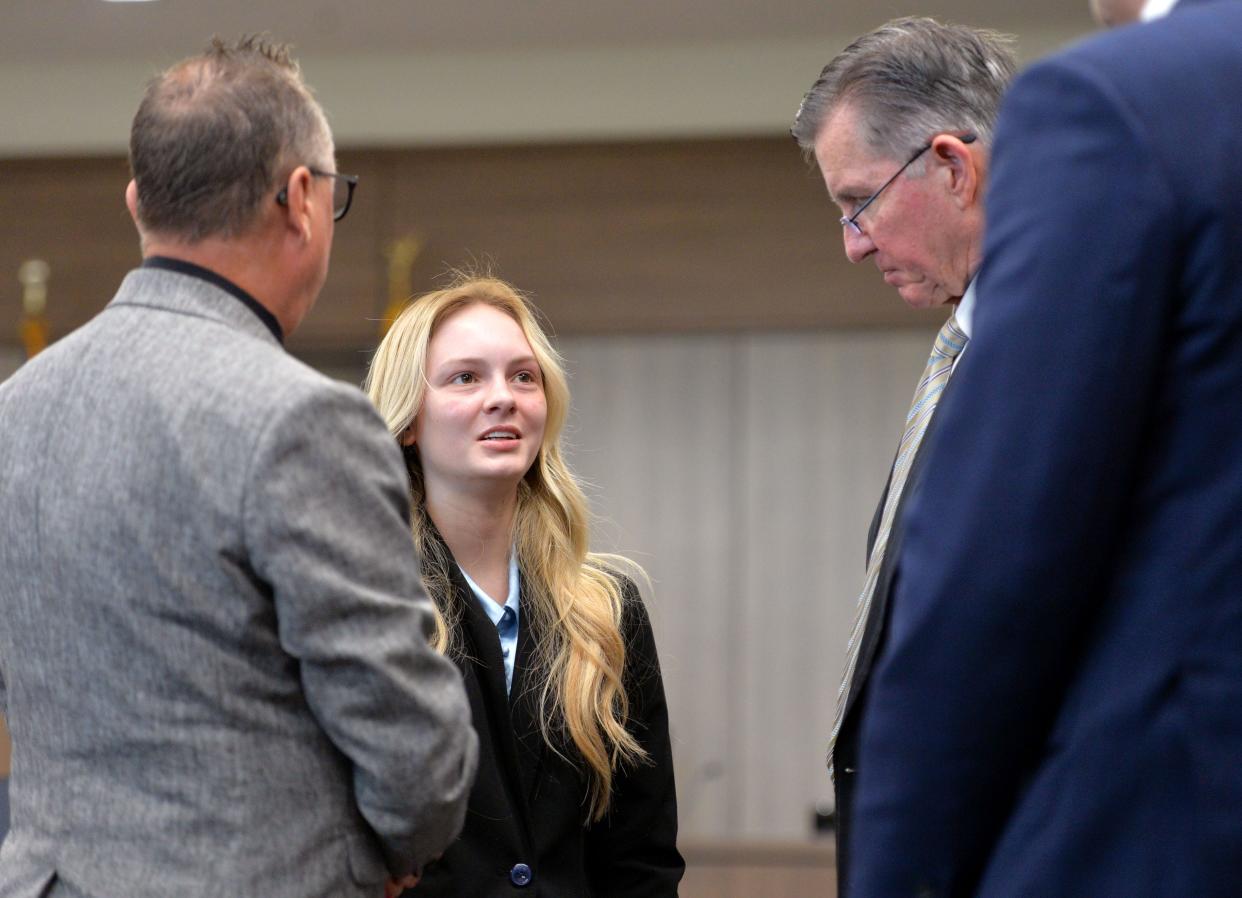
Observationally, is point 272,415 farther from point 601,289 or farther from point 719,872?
point 601,289

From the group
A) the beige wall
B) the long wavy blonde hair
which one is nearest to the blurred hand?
the long wavy blonde hair

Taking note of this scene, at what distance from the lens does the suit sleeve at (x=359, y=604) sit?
117 centimetres

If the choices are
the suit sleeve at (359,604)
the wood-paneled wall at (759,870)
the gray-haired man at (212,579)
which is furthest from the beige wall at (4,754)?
the wood-paneled wall at (759,870)

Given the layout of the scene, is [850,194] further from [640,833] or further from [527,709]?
[640,833]

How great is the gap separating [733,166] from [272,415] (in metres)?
4.21

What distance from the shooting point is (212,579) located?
1186 millimetres

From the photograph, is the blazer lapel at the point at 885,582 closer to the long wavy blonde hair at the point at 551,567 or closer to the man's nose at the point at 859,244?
the man's nose at the point at 859,244

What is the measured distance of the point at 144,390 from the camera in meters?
1.21

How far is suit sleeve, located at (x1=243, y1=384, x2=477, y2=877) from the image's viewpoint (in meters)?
1.17

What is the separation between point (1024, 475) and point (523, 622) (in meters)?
1.26

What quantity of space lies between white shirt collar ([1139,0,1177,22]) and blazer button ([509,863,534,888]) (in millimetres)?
1270

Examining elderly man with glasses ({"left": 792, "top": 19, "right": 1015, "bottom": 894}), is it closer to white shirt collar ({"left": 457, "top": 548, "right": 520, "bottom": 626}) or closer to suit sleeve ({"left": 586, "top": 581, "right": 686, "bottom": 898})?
suit sleeve ({"left": 586, "top": 581, "right": 686, "bottom": 898})

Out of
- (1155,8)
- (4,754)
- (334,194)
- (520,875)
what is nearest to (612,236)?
(4,754)

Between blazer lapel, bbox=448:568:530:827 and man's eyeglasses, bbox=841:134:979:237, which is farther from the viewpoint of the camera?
blazer lapel, bbox=448:568:530:827
